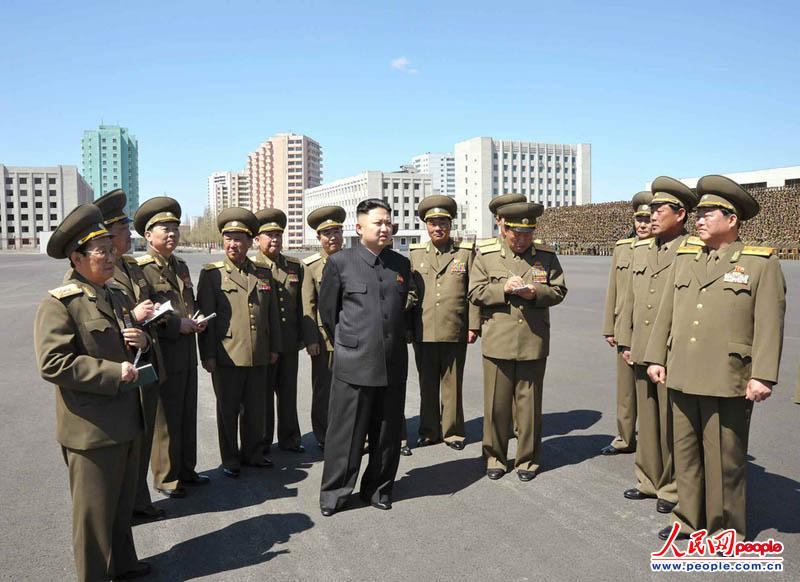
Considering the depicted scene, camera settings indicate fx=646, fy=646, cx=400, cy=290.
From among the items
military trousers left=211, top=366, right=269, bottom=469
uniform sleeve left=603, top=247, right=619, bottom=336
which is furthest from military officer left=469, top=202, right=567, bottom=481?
military trousers left=211, top=366, right=269, bottom=469

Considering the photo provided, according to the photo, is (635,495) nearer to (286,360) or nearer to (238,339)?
(286,360)

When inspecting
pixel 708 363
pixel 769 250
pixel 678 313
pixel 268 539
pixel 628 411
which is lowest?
pixel 268 539

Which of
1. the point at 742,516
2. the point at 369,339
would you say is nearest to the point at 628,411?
the point at 742,516

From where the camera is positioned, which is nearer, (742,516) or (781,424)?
(742,516)

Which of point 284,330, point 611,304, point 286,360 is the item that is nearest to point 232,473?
point 286,360

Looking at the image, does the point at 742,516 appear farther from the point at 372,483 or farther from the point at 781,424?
the point at 781,424

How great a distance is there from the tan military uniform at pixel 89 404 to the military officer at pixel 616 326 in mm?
3997

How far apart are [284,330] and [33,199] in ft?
457

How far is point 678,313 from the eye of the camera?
4.03 m

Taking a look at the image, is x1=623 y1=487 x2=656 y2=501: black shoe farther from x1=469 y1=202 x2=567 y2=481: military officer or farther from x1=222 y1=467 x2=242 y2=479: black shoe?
x1=222 y1=467 x2=242 y2=479: black shoe

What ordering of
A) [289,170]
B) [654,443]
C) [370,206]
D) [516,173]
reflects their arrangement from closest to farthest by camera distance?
[370,206] → [654,443] → [516,173] → [289,170]

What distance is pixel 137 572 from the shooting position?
354 centimetres

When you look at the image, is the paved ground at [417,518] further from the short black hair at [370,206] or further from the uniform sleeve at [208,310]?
the short black hair at [370,206]

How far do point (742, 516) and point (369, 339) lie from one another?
2.56m
